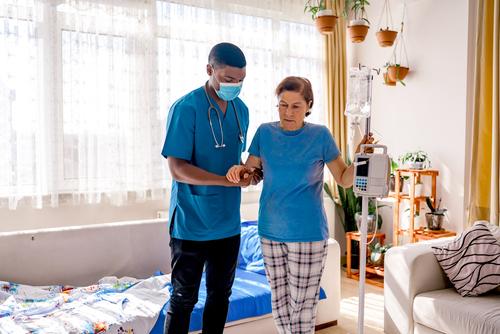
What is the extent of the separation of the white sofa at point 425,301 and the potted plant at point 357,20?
196cm

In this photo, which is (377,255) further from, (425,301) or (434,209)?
(425,301)

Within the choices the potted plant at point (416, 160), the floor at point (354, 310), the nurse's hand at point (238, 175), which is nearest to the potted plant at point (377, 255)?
the floor at point (354, 310)

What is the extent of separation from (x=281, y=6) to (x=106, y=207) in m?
2.24

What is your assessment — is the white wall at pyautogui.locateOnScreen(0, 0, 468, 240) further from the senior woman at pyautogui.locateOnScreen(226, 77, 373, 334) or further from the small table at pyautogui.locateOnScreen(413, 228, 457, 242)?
the senior woman at pyautogui.locateOnScreen(226, 77, 373, 334)

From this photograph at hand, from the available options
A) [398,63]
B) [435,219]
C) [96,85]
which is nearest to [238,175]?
[96,85]

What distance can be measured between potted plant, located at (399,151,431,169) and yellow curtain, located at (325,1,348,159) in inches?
27.5

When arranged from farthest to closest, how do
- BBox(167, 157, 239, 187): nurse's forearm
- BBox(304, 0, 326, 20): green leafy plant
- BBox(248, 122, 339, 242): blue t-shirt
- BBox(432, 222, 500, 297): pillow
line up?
BBox(304, 0, 326, 20): green leafy plant, BBox(432, 222, 500, 297): pillow, BBox(248, 122, 339, 242): blue t-shirt, BBox(167, 157, 239, 187): nurse's forearm

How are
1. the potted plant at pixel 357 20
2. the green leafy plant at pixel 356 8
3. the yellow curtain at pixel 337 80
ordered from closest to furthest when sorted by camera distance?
the potted plant at pixel 357 20 < the green leafy plant at pixel 356 8 < the yellow curtain at pixel 337 80

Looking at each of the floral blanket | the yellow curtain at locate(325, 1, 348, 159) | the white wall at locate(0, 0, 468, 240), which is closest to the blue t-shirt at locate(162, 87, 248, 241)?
the floral blanket

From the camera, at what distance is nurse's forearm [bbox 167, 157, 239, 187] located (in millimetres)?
1657

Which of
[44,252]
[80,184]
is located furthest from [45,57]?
[44,252]

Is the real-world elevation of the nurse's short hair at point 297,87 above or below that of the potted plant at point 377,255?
above

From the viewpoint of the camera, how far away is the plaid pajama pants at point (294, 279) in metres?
1.78

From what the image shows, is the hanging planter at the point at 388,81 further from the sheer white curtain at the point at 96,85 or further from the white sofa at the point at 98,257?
the white sofa at the point at 98,257
